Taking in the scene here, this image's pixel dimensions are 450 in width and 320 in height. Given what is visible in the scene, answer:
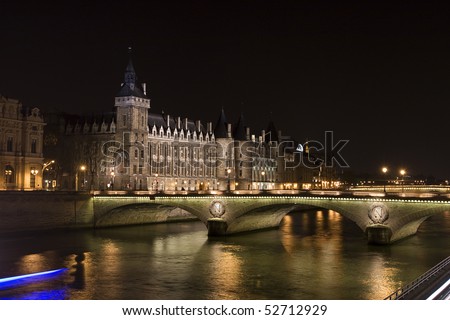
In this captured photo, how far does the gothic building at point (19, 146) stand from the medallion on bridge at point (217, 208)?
109 ft

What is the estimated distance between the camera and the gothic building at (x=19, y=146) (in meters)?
94.8

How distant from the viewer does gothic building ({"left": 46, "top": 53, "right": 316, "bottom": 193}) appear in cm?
12238

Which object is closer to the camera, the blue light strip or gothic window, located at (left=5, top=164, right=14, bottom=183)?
the blue light strip

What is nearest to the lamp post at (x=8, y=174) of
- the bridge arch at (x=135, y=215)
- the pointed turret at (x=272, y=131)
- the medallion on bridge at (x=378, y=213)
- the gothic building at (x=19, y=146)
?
the gothic building at (x=19, y=146)

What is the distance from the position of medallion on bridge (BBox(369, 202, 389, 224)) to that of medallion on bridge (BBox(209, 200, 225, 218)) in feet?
65.8

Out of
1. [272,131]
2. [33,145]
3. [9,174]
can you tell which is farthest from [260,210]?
[272,131]

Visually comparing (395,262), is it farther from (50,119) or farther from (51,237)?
(50,119)

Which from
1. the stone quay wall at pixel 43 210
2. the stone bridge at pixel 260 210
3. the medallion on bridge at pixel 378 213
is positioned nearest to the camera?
the stone bridge at pixel 260 210

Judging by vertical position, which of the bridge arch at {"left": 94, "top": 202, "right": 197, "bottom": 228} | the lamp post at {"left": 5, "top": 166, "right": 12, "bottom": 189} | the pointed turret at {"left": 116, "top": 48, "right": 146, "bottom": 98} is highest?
the pointed turret at {"left": 116, "top": 48, "right": 146, "bottom": 98}

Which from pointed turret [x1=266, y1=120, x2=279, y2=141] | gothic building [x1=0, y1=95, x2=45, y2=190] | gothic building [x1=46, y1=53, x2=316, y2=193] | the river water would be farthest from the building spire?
pointed turret [x1=266, y1=120, x2=279, y2=141]

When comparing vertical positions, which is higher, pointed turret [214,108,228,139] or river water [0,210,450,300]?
pointed turret [214,108,228,139]

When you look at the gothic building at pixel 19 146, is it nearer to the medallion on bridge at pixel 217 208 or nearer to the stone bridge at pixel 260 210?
the stone bridge at pixel 260 210

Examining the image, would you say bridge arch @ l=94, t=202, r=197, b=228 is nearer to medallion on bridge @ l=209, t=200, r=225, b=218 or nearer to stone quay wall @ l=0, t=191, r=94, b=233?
stone quay wall @ l=0, t=191, r=94, b=233

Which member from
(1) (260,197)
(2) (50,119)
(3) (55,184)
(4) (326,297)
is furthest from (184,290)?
(2) (50,119)
